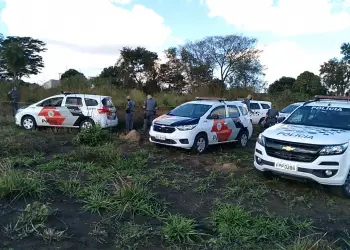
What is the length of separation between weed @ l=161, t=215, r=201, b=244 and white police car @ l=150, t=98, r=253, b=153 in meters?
5.56

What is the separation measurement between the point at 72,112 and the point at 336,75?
40.4 metres

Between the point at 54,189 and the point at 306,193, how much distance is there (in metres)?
4.68

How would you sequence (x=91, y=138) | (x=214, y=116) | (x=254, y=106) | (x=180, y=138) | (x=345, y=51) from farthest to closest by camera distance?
(x=345, y=51) < (x=254, y=106) < (x=91, y=138) < (x=214, y=116) < (x=180, y=138)

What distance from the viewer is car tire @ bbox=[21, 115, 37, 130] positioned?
47.3ft

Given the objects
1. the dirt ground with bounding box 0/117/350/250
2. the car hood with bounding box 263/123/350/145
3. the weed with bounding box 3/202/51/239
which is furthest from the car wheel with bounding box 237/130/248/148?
the weed with bounding box 3/202/51/239

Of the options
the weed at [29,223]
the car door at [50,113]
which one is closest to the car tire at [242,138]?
the car door at [50,113]

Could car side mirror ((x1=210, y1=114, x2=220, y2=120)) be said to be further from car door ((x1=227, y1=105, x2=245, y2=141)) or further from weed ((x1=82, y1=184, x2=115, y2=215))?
weed ((x1=82, y1=184, x2=115, y2=215))

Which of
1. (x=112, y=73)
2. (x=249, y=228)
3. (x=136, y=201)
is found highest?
(x=112, y=73)

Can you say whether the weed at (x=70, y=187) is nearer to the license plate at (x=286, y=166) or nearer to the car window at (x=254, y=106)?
the license plate at (x=286, y=166)

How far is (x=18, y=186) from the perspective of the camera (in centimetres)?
561

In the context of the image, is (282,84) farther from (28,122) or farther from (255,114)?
(28,122)

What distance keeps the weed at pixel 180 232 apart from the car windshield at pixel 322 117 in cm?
423

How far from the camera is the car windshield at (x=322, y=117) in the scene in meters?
7.60

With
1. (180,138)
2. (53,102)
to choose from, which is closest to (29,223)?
(180,138)
